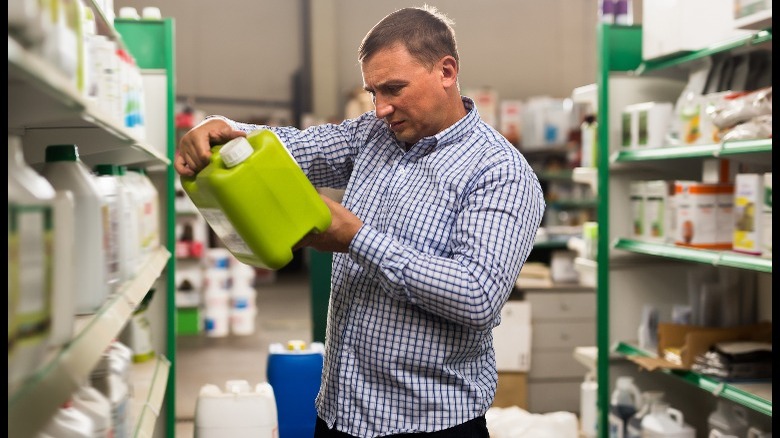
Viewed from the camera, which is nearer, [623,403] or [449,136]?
[449,136]

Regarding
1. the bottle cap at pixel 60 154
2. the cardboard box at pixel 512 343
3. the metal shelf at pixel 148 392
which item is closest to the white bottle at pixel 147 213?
the metal shelf at pixel 148 392

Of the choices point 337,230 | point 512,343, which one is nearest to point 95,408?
point 337,230

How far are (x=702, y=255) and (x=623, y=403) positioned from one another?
3.19ft

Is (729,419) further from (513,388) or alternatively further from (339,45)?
(339,45)

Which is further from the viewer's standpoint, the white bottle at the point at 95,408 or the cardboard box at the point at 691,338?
the cardboard box at the point at 691,338

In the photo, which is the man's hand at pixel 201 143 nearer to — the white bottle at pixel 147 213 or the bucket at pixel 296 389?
the white bottle at pixel 147 213

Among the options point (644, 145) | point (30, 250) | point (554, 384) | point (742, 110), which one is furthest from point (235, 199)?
point (554, 384)

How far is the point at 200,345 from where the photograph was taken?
28.1 ft

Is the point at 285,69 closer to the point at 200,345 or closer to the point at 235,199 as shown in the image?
the point at 200,345

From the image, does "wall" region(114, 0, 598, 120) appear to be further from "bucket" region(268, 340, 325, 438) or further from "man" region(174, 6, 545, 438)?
"man" region(174, 6, 545, 438)

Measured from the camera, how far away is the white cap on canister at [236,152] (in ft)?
5.96

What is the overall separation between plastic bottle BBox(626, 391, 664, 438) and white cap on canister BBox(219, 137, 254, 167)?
274 centimetres

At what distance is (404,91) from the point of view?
2074mm

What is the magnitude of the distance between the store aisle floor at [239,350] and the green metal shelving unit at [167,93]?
0.96 metres
